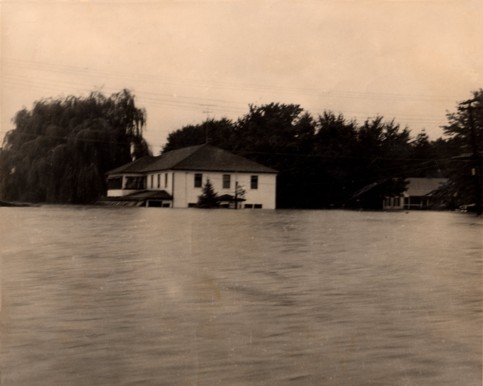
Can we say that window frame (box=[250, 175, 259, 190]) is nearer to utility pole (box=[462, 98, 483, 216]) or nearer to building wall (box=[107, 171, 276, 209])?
building wall (box=[107, 171, 276, 209])

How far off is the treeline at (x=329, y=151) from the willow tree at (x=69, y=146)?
0.28 m

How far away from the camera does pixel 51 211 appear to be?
265 cm

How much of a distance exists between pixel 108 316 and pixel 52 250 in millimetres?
698

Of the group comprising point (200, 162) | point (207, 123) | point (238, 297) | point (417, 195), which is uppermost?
point (207, 123)

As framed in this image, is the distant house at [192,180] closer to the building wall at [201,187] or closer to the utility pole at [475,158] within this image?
the building wall at [201,187]

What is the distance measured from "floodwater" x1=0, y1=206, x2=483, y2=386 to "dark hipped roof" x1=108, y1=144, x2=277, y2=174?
0.72 feet

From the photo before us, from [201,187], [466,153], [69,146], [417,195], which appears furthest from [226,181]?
[466,153]

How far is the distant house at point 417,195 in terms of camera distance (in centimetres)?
254

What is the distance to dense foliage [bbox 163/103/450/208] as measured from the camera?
8.33ft

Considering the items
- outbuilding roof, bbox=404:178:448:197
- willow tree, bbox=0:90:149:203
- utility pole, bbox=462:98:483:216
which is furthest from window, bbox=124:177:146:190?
utility pole, bbox=462:98:483:216

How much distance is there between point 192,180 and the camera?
263 centimetres

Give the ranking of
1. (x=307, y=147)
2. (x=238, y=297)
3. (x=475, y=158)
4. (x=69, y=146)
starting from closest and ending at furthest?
(x=238, y=297)
(x=475, y=158)
(x=307, y=147)
(x=69, y=146)

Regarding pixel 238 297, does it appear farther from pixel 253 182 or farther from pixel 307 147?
pixel 307 147

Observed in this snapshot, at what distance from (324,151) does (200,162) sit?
2.05 ft
